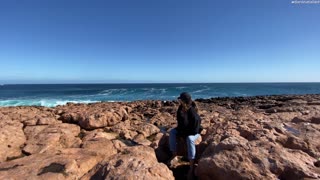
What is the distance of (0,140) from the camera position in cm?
650

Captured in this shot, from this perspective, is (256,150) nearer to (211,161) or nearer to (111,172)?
(211,161)

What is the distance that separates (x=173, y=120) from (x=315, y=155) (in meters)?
8.89

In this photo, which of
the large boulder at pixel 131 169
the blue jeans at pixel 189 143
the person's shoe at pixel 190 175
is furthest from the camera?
the blue jeans at pixel 189 143

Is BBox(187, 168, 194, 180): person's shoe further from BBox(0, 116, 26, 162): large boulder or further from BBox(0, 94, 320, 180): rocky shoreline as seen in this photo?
BBox(0, 116, 26, 162): large boulder

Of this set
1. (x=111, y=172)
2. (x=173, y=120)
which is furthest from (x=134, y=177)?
(x=173, y=120)

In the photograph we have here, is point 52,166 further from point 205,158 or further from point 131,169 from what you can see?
point 205,158

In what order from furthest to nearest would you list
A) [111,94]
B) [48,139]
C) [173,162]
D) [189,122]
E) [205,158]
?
[111,94] < [48,139] < [173,162] < [189,122] < [205,158]

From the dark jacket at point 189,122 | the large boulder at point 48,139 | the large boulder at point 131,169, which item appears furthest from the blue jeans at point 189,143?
the large boulder at point 48,139

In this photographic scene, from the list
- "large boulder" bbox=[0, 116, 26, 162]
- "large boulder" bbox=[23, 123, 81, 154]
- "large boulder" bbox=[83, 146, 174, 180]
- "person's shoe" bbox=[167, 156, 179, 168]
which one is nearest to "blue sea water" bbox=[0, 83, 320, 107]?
"large boulder" bbox=[23, 123, 81, 154]

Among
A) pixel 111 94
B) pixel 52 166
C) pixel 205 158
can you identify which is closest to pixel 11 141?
pixel 52 166

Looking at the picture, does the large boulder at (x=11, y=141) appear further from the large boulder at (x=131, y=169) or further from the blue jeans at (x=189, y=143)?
the blue jeans at (x=189, y=143)

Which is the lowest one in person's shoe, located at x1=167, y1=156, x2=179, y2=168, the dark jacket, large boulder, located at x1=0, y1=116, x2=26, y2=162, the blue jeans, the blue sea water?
the blue sea water

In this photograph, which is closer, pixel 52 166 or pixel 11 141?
pixel 52 166

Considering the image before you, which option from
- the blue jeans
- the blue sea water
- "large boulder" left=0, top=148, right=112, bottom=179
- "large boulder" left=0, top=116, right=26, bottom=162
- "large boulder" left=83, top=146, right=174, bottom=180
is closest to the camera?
"large boulder" left=83, top=146, right=174, bottom=180
